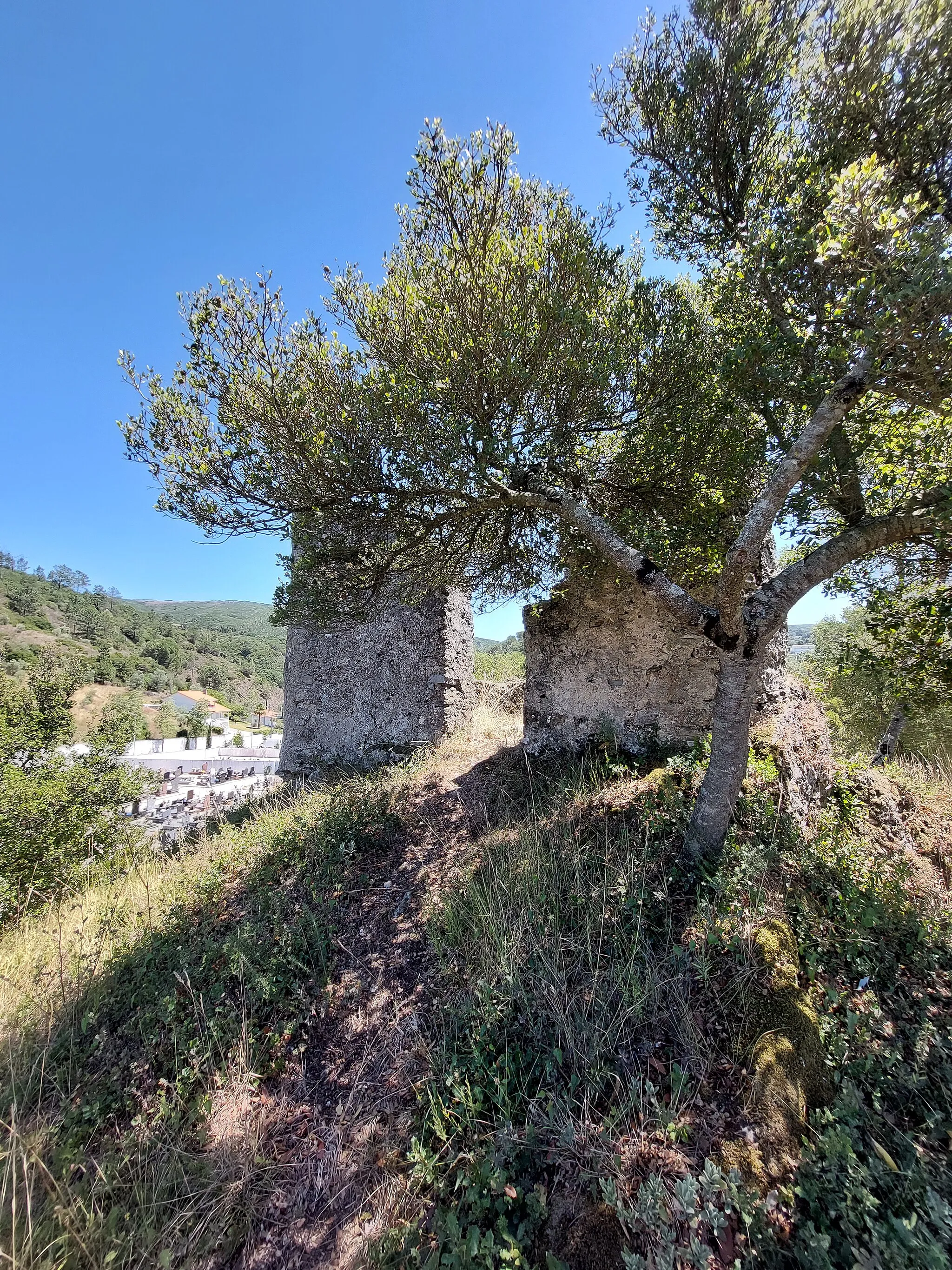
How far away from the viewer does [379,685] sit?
32.2ft

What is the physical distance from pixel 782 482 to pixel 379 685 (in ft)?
26.2

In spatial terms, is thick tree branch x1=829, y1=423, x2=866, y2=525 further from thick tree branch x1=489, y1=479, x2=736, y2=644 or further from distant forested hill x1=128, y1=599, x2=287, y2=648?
distant forested hill x1=128, y1=599, x2=287, y2=648

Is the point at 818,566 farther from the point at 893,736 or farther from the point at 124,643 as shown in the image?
the point at 124,643

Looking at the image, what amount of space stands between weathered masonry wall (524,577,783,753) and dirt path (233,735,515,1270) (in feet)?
7.30

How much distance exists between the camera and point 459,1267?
197 cm

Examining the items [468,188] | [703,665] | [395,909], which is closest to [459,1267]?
[395,909]

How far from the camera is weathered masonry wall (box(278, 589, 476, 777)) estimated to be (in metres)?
9.27

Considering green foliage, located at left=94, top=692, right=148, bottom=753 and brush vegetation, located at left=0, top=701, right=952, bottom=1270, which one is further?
green foliage, located at left=94, top=692, right=148, bottom=753

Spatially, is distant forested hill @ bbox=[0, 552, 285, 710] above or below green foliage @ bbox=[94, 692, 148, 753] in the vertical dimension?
above

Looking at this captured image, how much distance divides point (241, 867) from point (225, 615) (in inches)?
7584

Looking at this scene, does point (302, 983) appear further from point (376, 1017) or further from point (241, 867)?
point (241, 867)

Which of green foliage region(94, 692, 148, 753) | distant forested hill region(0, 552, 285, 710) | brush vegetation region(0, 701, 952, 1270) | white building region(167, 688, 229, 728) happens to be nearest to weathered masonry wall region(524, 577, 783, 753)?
brush vegetation region(0, 701, 952, 1270)

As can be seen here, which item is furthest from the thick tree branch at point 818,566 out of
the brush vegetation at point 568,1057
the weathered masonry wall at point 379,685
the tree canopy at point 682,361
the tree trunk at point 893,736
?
the tree trunk at point 893,736

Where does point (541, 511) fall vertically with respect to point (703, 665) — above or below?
above
